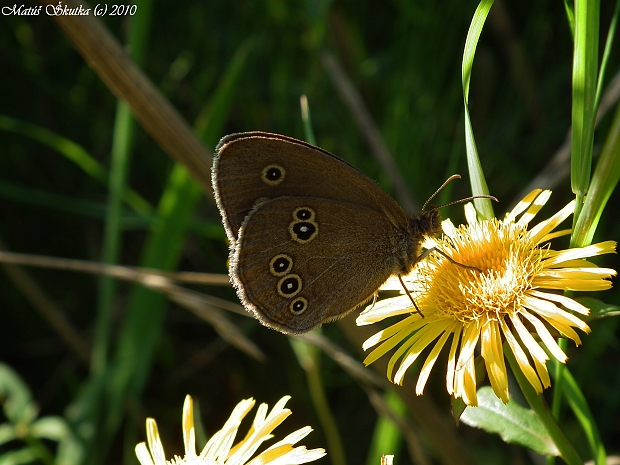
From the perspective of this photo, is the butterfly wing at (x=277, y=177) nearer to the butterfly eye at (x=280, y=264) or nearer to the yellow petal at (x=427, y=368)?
the butterfly eye at (x=280, y=264)

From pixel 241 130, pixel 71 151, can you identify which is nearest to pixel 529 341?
pixel 71 151

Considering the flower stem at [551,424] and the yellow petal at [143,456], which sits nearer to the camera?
the flower stem at [551,424]

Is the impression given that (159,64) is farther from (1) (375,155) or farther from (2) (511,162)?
(2) (511,162)

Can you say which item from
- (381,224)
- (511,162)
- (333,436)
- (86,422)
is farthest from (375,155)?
(86,422)

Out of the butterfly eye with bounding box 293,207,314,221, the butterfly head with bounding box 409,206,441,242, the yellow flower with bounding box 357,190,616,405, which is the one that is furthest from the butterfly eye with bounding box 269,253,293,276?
the butterfly head with bounding box 409,206,441,242

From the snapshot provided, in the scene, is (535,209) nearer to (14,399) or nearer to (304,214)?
(304,214)

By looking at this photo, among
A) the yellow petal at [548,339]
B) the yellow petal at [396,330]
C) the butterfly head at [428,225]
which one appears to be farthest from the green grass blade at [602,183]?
the butterfly head at [428,225]
